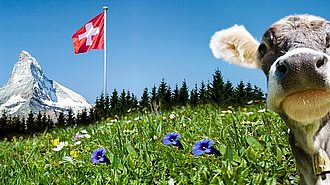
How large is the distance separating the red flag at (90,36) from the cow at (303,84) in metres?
14.4

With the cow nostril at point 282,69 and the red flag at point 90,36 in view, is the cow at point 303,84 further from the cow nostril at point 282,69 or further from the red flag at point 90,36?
the red flag at point 90,36

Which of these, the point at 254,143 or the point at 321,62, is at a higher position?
the point at 321,62

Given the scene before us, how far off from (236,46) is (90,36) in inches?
560

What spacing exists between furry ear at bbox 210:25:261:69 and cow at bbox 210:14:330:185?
44cm

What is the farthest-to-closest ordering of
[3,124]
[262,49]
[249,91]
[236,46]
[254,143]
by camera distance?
[3,124]
[249,91]
[236,46]
[254,143]
[262,49]

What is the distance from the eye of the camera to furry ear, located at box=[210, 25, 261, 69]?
296 cm

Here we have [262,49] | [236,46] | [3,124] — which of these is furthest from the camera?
[3,124]

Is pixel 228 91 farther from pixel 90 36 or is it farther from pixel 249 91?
pixel 90 36

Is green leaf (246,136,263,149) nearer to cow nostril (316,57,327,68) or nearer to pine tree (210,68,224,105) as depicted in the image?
cow nostril (316,57,327,68)

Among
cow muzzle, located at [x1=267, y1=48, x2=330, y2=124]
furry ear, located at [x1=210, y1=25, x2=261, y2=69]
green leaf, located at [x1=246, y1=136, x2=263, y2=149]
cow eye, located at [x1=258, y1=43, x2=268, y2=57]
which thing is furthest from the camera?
furry ear, located at [x1=210, y1=25, x2=261, y2=69]

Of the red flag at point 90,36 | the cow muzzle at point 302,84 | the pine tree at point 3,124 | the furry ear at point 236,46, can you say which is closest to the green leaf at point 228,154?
the cow muzzle at point 302,84

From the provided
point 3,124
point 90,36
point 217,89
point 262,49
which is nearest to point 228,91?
point 217,89

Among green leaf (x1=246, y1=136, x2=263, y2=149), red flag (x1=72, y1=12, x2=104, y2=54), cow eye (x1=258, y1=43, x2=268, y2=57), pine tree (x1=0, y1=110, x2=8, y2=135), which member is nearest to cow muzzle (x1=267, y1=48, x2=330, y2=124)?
cow eye (x1=258, y1=43, x2=268, y2=57)

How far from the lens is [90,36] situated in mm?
16312
